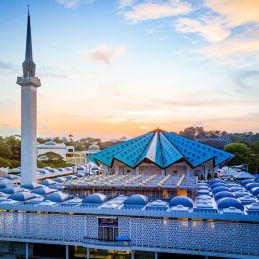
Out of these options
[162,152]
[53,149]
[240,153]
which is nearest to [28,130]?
[162,152]

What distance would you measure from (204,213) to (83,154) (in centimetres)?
7759

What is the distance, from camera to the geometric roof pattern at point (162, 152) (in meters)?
38.4

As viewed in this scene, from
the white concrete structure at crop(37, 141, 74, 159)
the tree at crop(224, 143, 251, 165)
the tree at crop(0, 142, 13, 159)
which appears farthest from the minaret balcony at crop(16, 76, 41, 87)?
the white concrete structure at crop(37, 141, 74, 159)

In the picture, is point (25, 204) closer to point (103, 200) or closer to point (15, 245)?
point (15, 245)

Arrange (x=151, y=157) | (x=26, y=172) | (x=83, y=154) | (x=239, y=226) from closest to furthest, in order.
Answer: (x=239, y=226), (x=26, y=172), (x=151, y=157), (x=83, y=154)

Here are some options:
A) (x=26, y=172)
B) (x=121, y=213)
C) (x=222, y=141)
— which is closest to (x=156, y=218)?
(x=121, y=213)

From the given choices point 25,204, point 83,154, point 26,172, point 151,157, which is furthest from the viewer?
point 83,154

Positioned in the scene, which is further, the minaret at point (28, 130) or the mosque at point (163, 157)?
the mosque at point (163, 157)

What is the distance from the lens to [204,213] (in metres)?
17.0

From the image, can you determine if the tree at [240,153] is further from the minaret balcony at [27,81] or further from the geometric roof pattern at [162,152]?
the minaret balcony at [27,81]

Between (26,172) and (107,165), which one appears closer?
(26,172)

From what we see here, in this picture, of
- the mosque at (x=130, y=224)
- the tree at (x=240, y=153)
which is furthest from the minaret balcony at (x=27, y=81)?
the tree at (x=240, y=153)

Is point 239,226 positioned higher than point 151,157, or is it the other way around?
point 151,157

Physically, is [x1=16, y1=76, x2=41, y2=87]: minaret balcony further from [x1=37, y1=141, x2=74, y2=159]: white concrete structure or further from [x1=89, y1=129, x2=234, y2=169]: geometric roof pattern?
[x1=37, y1=141, x2=74, y2=159]: white concrete structure
